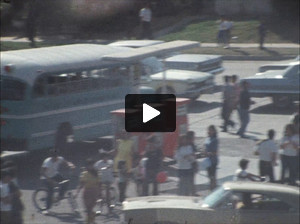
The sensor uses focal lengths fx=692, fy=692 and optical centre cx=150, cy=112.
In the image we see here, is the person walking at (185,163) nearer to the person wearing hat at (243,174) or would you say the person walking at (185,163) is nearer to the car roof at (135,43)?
the person wearing hat at (243,174)

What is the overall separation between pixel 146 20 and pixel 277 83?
402 centimetres

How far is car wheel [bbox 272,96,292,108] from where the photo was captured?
10.0m

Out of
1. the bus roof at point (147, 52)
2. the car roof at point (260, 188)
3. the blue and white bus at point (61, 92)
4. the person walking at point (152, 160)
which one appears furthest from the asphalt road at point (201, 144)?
the bus roof at point (147, 52)

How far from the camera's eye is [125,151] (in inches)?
296

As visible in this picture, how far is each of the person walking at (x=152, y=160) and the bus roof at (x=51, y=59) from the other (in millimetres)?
1073

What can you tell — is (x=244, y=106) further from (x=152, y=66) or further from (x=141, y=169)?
(x=141, y=169)

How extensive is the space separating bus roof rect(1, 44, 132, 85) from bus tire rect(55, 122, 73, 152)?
24.1 inches

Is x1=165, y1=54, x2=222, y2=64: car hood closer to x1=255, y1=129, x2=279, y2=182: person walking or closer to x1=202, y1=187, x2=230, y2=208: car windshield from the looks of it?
x1=255, y1=129, x2=279, y2=182: person walking

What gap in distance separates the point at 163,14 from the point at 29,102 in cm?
183

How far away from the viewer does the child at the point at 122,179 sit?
711 cm

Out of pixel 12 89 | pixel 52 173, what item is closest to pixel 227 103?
pixel 12 89

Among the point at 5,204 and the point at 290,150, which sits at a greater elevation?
the point at 290,150

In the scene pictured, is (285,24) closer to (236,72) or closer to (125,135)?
(125,135)

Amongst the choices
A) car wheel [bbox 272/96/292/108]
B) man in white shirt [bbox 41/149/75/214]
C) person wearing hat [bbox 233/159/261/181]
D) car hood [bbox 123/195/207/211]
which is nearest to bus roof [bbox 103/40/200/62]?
man in white shirt [bbox 41/149/75/214]
